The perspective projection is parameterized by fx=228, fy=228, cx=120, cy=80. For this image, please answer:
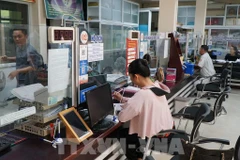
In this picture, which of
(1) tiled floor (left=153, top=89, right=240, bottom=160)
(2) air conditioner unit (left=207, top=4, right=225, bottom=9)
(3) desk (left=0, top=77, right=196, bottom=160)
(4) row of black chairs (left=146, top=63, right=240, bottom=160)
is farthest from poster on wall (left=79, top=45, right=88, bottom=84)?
(2) air conditioner unit (left=207, top=4, right=225, bottom=9)

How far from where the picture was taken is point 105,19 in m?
6.47

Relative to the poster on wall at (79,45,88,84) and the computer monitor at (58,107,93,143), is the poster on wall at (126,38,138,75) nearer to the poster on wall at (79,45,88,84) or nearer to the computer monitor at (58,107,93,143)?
the poster on wall at (79,45,88,84)

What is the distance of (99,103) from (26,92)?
57 cm

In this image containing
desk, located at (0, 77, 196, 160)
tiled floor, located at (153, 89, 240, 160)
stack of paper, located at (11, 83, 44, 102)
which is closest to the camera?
desk, located at (0, 77, 196, 160)

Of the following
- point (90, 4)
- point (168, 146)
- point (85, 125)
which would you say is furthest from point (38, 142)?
point (90, 4)

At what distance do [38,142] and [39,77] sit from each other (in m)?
0.55

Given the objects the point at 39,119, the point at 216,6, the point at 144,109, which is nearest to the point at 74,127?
the point at 39,119

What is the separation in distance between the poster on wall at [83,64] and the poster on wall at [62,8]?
233 centimetres

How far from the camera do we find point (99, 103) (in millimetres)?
1894

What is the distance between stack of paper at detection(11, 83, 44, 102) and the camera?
169 centimetres

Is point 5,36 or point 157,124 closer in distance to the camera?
point 157,124

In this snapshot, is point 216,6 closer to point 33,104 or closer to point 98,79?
point 98,79

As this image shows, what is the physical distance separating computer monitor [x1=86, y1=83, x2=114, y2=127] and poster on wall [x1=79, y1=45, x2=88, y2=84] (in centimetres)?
19

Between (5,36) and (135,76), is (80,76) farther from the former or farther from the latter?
A: (5,36)
